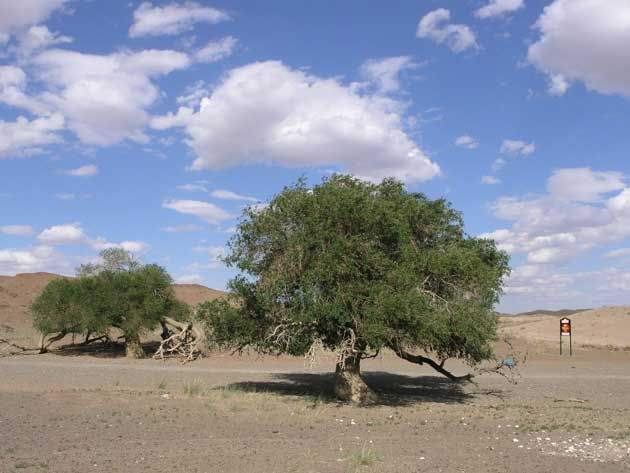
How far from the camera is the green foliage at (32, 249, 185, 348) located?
3594cm

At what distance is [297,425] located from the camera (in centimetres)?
1565

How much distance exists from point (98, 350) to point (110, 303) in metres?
6.70

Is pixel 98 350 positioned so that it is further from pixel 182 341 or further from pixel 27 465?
pixel 27 465

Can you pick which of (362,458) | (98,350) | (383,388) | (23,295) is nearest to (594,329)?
(383,388)

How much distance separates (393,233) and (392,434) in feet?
19.3

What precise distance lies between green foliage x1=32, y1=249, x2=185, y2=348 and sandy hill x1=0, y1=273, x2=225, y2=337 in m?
11.5

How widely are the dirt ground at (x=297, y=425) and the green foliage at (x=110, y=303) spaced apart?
8103mm

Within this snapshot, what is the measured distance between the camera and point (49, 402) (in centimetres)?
1770

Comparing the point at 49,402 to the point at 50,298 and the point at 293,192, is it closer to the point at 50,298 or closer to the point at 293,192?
the point at 293,192

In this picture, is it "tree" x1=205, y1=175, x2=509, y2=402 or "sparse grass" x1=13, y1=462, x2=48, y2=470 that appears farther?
"tree" x1=205, y1=175, x2=509, y2=402

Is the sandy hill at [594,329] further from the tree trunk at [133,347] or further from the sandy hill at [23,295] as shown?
the sandy hill at [23,295]

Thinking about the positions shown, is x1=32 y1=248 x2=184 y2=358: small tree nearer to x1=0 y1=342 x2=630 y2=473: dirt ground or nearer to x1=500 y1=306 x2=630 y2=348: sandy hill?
x1=0 y1=342 x2=630 y2=473: dirt ground

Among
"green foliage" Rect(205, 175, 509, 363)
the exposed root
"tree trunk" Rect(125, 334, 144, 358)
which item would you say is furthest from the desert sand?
"tree trunk" Rect(125, 334, 144, 358)

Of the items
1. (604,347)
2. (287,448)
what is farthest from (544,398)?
(604,347)
